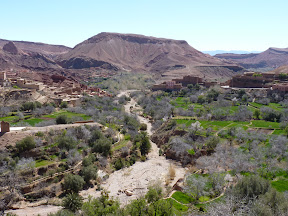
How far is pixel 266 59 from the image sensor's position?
146125 millimetres

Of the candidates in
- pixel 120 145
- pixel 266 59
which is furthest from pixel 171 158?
pixel 266 59

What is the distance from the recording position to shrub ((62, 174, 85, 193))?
17797 mm

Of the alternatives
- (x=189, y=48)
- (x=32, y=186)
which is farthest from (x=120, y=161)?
(x=189, y=48)

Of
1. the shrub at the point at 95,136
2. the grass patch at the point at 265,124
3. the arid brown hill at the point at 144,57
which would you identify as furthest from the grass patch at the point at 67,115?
the arid brown hill at the point at 144,57

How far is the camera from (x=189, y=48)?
123500 mm

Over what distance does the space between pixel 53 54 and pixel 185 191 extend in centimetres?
13509

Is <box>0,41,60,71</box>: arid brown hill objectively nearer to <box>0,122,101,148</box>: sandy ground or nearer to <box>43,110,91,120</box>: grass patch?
<box>43,110,91,120</box>: grass patch

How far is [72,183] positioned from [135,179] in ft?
17.6

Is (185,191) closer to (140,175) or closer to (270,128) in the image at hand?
(140,175)

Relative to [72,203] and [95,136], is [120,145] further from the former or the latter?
[72,203]

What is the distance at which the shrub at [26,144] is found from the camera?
19.9 meters

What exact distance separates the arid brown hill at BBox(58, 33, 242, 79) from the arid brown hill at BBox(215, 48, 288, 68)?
3204 cm

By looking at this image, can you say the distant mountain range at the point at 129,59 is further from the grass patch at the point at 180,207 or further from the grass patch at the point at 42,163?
the grass patch at the point at 180,207

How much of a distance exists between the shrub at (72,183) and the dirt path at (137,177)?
72 centimetres
